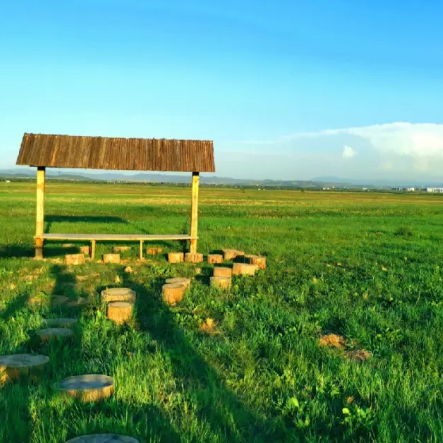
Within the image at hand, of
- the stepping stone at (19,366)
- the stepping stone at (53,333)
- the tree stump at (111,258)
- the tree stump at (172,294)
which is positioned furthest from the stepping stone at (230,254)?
the stepping stone at (19,366)

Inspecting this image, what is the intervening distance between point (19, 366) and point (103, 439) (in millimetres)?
1858

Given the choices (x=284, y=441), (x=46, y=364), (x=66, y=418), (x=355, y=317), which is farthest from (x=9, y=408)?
(x=355, y=317)

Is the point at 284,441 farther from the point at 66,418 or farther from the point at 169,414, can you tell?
the point at 66,418

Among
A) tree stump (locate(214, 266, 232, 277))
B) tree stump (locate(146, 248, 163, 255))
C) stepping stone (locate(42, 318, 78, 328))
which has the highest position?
tree stump (locate(214, 266, 232, 277))

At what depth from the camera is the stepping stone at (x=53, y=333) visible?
621 centimetres

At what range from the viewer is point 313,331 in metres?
7.10

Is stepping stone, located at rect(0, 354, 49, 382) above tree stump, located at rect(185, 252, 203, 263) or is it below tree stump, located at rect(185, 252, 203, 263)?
above

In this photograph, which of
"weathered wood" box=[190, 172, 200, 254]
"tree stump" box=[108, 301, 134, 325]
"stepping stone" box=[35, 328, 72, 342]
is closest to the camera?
"stepping stone" box=[35, 328, 72, 342]

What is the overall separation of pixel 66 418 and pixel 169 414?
910 mm

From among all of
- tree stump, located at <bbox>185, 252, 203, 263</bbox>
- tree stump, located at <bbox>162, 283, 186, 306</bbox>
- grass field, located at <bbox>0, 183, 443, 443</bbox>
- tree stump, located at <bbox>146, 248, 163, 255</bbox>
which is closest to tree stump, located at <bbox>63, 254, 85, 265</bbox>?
grass field, located at <bbox>0, 183, 443, 443</bbox>

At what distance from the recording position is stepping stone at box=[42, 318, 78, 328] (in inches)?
275

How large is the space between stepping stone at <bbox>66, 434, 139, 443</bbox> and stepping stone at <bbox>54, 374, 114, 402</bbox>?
771 millimetres

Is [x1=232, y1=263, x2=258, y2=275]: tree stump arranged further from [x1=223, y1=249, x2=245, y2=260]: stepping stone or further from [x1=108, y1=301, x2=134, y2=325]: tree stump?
[x1=108, y1=301, x2=134, y2=325]: tree stump

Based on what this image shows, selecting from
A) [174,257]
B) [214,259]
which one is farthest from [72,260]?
[214,259]
